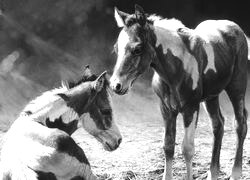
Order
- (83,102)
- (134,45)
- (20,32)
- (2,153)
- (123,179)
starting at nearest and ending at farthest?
(2,153)
(83,102)
(134,45)
(123,179)
(20,32)

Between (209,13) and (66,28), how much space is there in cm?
243

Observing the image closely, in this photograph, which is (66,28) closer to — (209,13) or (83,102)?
(209,13)

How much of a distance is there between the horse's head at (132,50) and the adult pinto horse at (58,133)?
A: 333 mm

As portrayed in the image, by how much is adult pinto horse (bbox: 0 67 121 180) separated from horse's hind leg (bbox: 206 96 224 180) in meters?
A: 1.45

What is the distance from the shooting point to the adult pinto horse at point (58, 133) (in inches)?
160

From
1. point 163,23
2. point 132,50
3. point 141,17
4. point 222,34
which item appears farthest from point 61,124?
point 222,34

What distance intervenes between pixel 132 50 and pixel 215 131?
1.50 m

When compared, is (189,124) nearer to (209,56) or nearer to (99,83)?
(209,56)

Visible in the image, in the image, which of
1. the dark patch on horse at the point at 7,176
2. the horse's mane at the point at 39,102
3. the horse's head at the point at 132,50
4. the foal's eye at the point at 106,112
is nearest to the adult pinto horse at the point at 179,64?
the horse's head at the point at 132,50

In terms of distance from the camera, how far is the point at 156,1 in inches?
406

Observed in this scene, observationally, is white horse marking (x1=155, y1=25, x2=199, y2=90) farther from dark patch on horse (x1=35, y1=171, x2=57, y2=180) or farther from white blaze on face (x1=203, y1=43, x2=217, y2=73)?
dark patch on horse (x1=35, y1=171, x2=57, y2=180)

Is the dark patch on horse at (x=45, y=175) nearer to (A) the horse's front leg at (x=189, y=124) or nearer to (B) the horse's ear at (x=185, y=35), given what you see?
(A) the horse's front leg at (x=189, y=124)

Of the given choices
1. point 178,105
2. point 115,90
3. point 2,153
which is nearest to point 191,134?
point 178,105

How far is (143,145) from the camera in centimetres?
770
